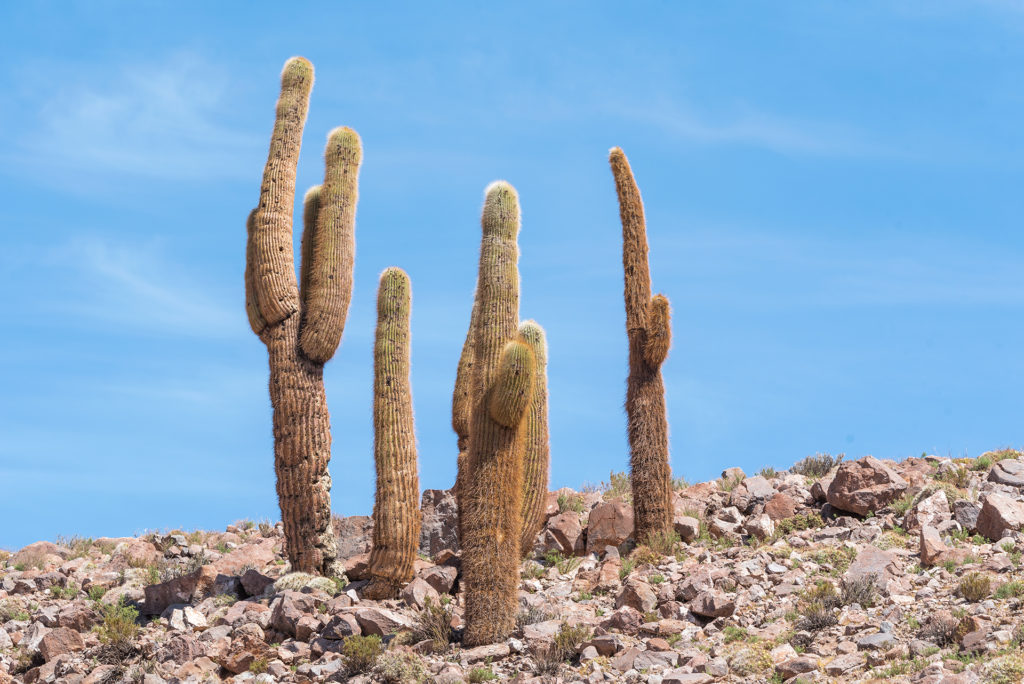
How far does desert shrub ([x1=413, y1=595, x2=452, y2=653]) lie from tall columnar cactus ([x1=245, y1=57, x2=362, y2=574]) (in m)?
3.67

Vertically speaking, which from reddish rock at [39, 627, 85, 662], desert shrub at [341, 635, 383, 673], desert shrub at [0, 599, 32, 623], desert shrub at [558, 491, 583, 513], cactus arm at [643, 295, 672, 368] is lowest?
desert shrub at [341, 635, 383, 673]

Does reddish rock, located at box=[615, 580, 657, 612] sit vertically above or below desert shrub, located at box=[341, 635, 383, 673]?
above

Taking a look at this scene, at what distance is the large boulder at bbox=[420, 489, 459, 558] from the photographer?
1981 centimetres

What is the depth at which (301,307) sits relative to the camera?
752 inches

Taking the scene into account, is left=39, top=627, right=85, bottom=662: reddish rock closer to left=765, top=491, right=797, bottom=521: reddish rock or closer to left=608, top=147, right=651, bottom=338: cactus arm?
left=608, top=147, right=651, bottom=338: cactus arm

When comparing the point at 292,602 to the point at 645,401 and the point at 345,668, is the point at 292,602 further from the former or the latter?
the point at 645,401

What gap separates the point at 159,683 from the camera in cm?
1457

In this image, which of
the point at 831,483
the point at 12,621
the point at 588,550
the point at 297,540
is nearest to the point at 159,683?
the point at 297,540

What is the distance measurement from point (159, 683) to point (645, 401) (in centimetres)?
862

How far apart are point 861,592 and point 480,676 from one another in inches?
191

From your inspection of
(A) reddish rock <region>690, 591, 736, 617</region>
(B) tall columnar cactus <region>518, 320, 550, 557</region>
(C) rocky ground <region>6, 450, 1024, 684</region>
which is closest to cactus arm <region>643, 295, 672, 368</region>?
(B) tall columnar cactus <region>518, 320, 550, 557</region>

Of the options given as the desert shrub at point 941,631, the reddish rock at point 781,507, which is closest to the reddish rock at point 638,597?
the desert shrub at point 941,631

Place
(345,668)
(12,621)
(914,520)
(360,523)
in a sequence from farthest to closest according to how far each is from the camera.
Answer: (360,523), (12,621), (914,520), (345,668)

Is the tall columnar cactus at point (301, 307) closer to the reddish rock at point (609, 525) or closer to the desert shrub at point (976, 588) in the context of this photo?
the reddish rock at point (609, 525)
